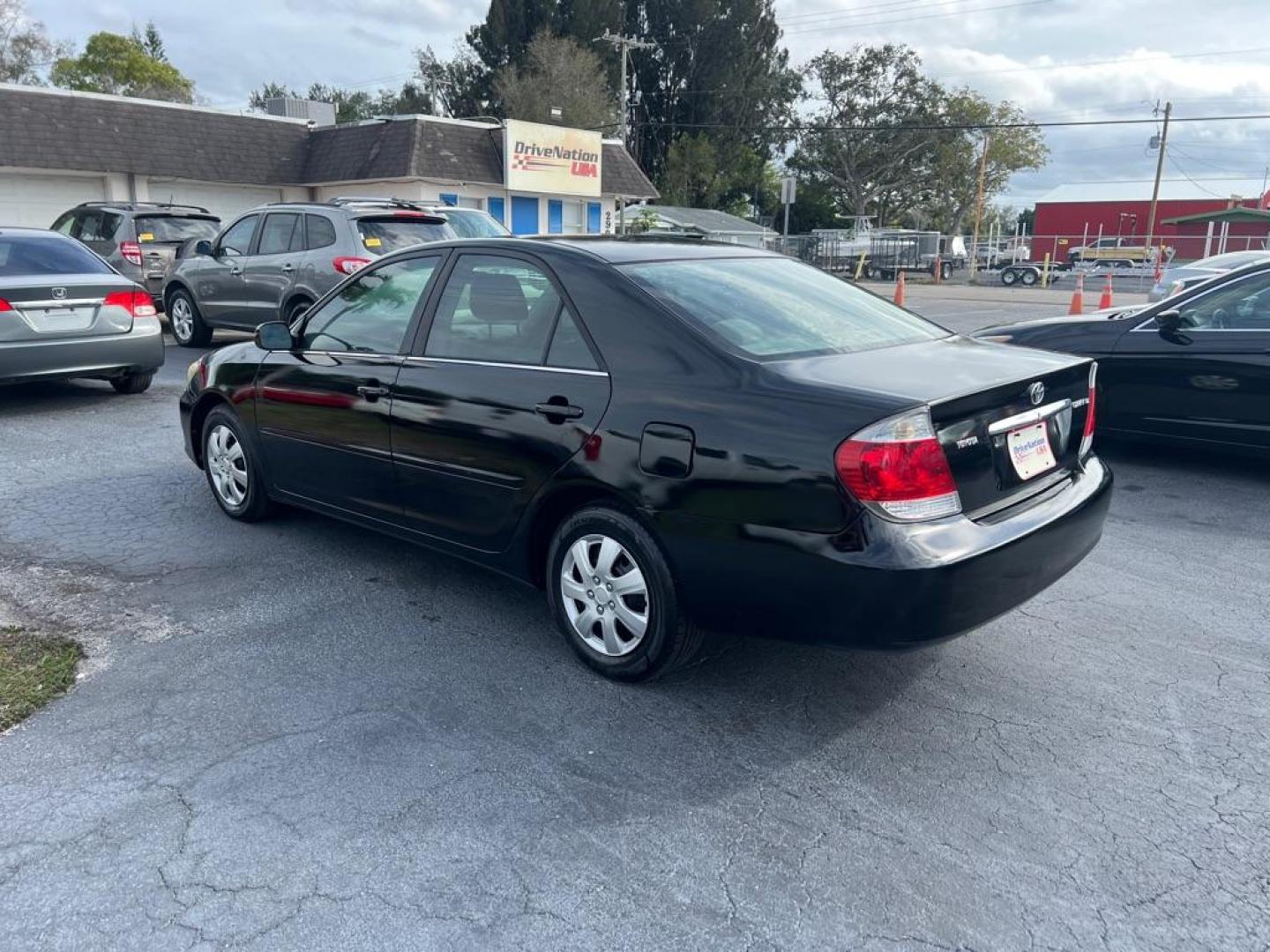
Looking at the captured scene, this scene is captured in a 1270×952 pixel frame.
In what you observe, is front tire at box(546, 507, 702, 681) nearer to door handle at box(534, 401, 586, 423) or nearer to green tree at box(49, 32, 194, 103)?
door handle at box(534, 401, 586, 423)

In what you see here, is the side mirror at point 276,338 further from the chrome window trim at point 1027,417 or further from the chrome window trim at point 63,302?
the chrome window trim at point 63,302

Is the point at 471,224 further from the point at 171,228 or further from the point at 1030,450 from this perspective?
the point at 1030,450

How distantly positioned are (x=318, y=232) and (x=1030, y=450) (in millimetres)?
8943

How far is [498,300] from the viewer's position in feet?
13.3

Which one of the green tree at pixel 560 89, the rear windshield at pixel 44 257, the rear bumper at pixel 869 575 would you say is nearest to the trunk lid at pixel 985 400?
the rear bumper at pixel 869 575

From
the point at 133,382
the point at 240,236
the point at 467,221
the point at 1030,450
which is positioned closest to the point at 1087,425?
the point at 1030,450

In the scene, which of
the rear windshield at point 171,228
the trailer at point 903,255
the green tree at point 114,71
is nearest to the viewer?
the rear windshield at point 171,228

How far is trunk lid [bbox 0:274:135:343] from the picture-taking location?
7.98 meters

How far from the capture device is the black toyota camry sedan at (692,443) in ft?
9.83

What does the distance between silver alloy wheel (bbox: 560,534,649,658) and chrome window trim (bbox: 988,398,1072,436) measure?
1.29m

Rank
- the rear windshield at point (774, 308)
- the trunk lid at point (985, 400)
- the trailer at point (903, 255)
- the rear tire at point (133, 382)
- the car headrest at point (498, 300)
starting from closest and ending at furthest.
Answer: the trunk lid at point (985, 400)
the rear windshield at point (774, 308)
the car headrest at point (498, 300)
the rear tire at point (133, 382)
the trailer at point (903, 255)

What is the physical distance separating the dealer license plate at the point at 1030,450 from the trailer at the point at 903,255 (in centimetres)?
4108

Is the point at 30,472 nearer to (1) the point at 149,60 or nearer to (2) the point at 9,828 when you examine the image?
(2) the point at 9,828

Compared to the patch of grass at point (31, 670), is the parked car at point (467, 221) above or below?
above
